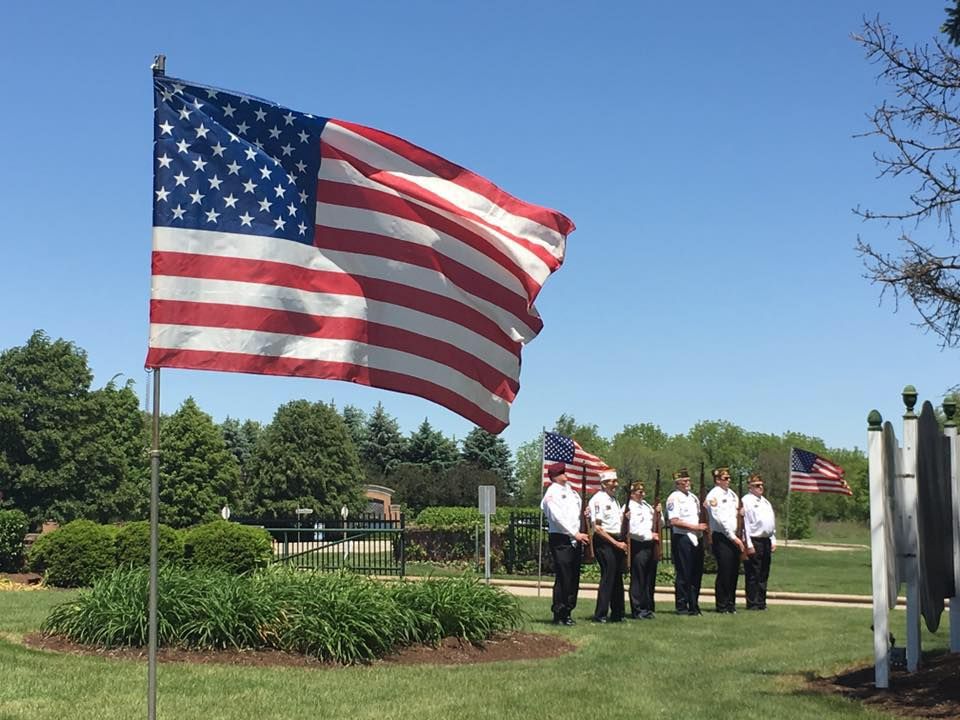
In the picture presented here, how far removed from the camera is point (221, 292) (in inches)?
252

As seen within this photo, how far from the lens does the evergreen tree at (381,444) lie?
89312mm

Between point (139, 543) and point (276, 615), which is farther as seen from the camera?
point (139, 543)

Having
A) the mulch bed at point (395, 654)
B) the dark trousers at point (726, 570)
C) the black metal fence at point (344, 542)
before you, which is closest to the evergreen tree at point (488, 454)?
the black metal fence at point (344, 542)

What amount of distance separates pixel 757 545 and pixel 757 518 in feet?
1.42

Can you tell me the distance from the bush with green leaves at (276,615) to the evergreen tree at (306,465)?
61329 mm

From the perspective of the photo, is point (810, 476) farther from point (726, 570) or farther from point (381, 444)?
point (381, 444)

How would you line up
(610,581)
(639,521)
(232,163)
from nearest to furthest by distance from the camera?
(232,163)
(610,581)
(639,521)

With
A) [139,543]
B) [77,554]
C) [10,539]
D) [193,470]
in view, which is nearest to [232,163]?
[139,543]

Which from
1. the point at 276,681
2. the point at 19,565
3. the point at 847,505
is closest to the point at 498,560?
the point at 19,565

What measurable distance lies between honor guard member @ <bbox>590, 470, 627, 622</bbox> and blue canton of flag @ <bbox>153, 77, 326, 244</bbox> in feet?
29.8

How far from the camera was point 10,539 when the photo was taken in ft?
73.9

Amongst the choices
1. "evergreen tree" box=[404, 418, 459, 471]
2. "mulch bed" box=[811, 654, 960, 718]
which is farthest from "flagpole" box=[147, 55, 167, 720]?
"evergreen tree" box=[404, 418, 459, 471]

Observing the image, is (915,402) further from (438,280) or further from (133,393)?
(133,393)

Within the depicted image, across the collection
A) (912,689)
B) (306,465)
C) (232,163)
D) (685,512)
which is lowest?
(912,689)
